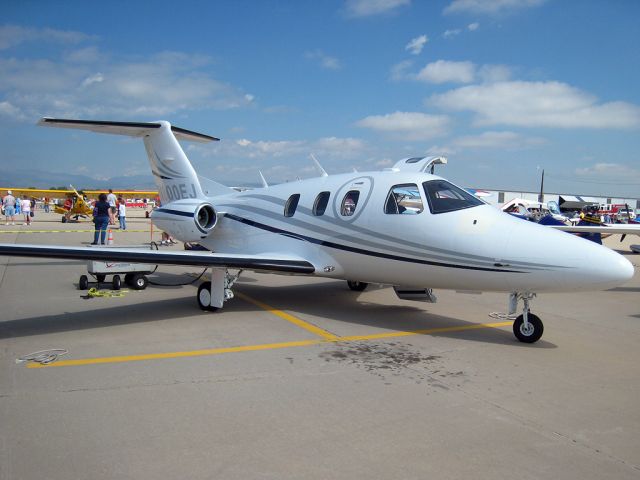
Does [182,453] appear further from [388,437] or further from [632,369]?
[632,369]

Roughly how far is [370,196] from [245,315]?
2941 millimetres

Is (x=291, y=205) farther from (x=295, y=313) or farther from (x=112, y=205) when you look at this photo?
(x=112, y=205)

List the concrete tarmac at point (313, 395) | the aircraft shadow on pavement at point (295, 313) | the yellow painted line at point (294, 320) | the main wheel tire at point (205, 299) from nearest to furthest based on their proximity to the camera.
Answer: the concrete tarmac at point (313, 395) → the yellow painted line at point (294, 320) → the aircraft shadow on pavement at point (295, 313) → the main wheel tire at point (205, 299)

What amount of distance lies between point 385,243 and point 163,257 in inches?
136

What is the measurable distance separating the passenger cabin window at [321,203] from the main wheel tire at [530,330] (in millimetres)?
3674

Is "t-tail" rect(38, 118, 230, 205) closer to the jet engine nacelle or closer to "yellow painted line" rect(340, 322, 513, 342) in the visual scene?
the jet engine nacelle

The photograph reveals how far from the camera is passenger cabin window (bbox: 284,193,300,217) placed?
29.7 feet

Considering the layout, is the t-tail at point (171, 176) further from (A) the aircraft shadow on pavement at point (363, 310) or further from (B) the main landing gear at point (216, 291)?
(B) the main landing gear at point (216, 291)

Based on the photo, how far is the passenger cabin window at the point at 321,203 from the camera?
27.9ft

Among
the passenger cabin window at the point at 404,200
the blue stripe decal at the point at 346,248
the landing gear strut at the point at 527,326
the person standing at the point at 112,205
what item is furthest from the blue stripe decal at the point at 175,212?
the person standing at the point at 112,205

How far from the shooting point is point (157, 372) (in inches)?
205

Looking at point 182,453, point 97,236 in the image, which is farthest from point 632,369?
point 97,236

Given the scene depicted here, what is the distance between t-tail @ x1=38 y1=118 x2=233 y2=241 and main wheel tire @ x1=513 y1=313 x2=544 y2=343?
21.5 ft

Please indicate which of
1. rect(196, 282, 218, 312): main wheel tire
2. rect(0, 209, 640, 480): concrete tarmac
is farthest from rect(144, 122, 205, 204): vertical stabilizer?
rect(0, 209, 640, 480): concrete tarmac
